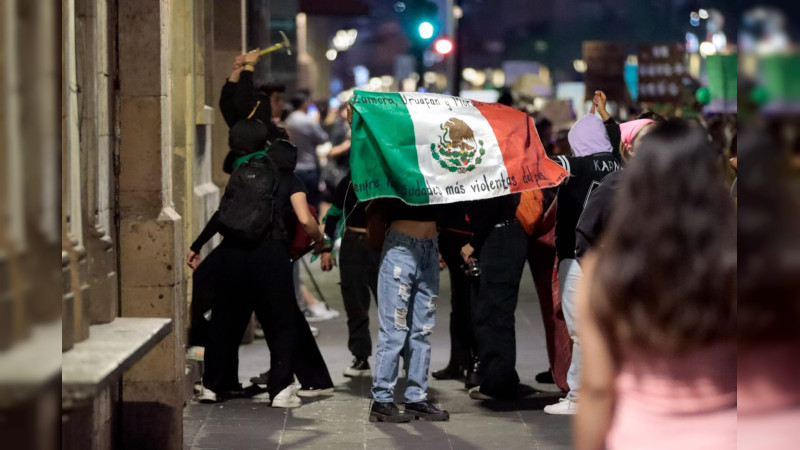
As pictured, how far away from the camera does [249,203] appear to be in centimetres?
851

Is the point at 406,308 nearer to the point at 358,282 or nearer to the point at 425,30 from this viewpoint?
the point at 358,282

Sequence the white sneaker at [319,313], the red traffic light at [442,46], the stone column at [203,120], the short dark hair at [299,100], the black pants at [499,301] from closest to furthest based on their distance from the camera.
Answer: the black pants at [499,301] < the stone column at [203,120] < the white sneaker at [319,313] < the short dark hair at [299,100] < the red traffic light at [442,46]

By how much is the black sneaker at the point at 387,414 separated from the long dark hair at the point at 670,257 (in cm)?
511

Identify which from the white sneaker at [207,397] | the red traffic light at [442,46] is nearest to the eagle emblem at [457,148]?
the white sneaker at [207,397]

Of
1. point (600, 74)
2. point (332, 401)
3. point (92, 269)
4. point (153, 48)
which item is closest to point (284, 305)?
point (332, 401)

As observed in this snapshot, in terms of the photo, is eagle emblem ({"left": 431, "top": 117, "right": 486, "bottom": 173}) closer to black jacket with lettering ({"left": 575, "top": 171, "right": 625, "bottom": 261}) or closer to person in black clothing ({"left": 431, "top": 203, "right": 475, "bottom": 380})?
person in black clothing ({"left": 431, "top": 203, "right": 475, "bottom": 380})

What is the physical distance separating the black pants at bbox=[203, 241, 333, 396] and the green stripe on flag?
33.6 inches

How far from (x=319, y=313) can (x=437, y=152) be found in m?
5.13

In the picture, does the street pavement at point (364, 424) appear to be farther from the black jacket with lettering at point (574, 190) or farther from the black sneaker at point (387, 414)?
the black jacket with lettering at point (574, 190)

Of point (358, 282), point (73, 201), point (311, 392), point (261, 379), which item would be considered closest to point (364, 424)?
point (311, 392)

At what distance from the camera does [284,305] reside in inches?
342

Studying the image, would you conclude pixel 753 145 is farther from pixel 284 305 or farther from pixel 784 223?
pixel 284 305

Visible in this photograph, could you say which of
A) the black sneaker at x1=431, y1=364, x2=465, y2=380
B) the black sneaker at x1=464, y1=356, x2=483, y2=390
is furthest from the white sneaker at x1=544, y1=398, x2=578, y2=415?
the black sneaker at x1=431, y1=364, x2=465, y2=380

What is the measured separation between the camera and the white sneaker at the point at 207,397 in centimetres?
906
